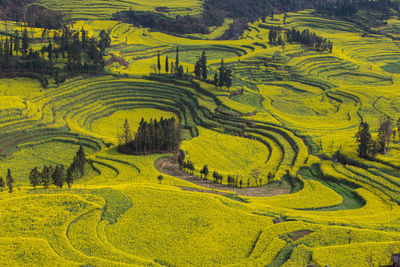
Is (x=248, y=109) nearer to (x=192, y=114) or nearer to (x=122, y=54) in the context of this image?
(x=192, y=114)

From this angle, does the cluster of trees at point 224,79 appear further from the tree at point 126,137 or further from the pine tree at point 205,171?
the pine tree at point 205,171

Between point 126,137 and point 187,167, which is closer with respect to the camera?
point 187,167

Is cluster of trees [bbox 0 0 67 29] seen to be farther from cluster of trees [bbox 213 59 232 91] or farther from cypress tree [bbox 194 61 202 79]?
cluster of trees [bbox 213 59 232 91]

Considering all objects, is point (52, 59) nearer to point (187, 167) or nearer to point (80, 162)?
point (80, 162)

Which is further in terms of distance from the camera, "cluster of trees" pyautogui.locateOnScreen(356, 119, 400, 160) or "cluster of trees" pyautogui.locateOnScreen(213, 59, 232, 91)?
"cluster of trees" pyautogui.locateOnScreen(213, 59, 232, 91)

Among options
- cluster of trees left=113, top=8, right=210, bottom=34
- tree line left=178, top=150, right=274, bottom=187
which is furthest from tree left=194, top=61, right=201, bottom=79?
cluster of trees left=113, top=8, right=210, bottom=34

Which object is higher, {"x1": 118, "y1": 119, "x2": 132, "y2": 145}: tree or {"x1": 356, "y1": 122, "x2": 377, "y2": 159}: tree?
{"x1": 356, "y1": 122, "x2": 377, "y2": 159}: tree

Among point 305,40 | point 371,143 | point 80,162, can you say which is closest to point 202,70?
point 80,162
